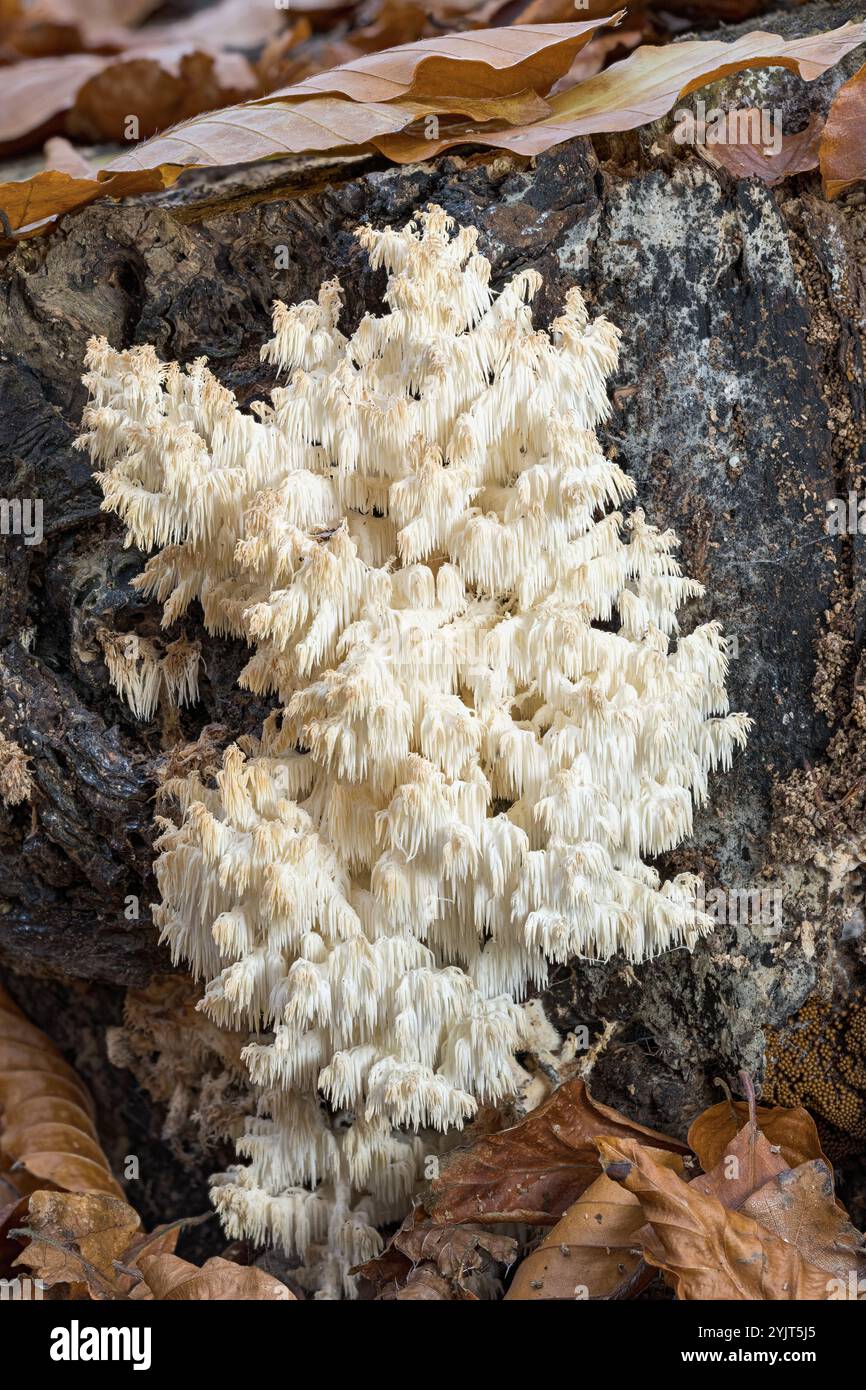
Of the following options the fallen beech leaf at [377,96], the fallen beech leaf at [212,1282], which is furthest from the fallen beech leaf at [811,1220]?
the fallen beech leaf at [377,96]

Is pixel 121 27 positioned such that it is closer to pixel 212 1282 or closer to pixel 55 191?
pixel 55 191

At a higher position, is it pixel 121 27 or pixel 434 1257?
pixel 121 27

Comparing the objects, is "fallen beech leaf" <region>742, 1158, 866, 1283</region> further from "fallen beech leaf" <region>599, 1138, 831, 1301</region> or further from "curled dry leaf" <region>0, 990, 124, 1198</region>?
"curled dry leaf" <region>0, 990, 124, 1198</region>

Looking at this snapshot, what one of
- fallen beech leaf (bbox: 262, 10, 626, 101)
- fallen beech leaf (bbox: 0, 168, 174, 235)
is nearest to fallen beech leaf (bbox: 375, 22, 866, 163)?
fallen beech leaf (bbox: 262, 10, 626, 101)

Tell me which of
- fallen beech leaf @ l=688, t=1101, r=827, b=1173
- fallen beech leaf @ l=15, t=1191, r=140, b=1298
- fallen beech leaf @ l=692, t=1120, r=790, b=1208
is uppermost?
fallen beech leaf @ l=692, t=1120, r=790, b=1208

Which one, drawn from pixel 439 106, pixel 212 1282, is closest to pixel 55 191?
pixel 439 106

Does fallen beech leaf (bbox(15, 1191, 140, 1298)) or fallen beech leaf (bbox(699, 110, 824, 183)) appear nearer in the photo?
fallen beech leaf (bbox(15, 1191, 140, 1298))

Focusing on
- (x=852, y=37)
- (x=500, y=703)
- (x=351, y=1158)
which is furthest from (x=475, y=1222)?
(x=852, y=37)

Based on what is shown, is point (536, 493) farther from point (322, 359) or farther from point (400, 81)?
point (400, 81)
